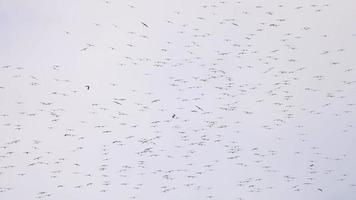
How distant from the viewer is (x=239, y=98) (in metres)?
3.13

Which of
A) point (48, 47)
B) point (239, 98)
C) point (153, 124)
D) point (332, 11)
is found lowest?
point (153, 124)

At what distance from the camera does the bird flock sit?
3043 millimetres

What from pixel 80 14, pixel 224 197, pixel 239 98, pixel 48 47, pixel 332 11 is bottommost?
pixel 224 197

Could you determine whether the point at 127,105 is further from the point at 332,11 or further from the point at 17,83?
the point at 332,11

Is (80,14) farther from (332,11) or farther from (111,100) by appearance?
(332,11)

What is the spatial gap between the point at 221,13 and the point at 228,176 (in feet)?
4.19

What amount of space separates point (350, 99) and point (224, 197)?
1.25 metres

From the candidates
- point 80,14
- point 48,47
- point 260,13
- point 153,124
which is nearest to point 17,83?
point 48,47

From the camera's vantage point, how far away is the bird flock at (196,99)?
3.04m

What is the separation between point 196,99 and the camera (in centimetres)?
312

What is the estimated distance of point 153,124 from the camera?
10.2ft

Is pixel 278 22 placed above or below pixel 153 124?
above

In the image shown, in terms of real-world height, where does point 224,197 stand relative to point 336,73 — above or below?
below

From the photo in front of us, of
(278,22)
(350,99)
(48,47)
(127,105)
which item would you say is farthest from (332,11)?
(48,47)
